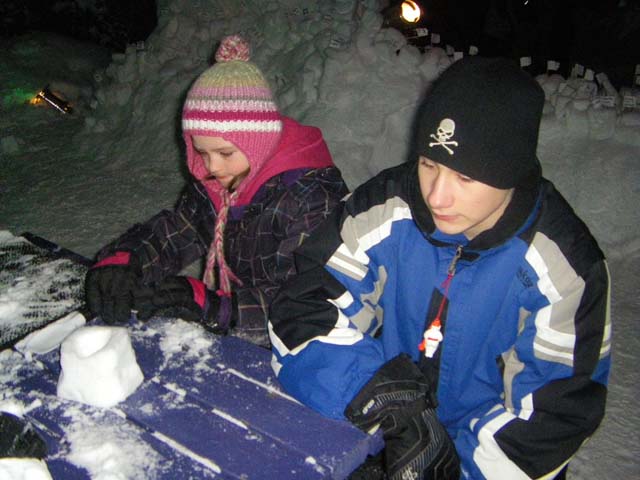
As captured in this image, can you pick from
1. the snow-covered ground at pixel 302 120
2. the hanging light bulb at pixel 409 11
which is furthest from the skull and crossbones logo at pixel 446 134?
the hanging light bulb at pixel 409 11

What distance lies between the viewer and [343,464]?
1.40 m

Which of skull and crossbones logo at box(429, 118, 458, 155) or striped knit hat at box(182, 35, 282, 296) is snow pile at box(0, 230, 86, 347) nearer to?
striped knit hat at box(182, 35, 282, 296)

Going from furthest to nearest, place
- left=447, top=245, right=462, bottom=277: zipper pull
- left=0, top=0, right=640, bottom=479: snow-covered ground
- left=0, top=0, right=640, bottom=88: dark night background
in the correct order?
left=0, top=0, right=640, bottom=88: dark night background < left=0, top=0, right=640, bottom=479: snow-covered ground < left=447, top=245, right=462, bottom=277: zipper pull

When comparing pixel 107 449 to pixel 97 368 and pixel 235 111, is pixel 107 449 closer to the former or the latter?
pixel 97 368

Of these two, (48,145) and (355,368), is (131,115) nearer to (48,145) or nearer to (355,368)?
(48,145)

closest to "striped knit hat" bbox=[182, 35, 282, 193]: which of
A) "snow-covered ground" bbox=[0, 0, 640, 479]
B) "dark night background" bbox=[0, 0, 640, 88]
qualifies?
"snow-covered ground" bbox=[0, 0, 640, 479]

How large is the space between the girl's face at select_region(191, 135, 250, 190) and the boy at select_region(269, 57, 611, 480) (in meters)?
0.66

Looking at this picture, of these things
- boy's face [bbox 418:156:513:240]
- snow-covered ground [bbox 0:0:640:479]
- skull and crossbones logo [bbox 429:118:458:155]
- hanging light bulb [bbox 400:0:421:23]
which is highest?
hanging light bulb [bbox 400:0:421:23]

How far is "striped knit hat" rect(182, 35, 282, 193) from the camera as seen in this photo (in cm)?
220

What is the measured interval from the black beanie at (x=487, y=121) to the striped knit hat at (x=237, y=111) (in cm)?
98

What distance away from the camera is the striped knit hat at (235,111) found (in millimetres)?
2201

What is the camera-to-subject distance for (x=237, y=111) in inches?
86.7

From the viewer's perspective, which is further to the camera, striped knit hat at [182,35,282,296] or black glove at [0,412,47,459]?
striped knit hat at [182,35,282,296]

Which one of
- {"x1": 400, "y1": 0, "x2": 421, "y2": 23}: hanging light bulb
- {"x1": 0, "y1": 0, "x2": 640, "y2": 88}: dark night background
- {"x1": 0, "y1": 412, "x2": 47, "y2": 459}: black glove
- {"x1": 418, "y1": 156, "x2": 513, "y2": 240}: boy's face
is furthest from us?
{"x1": 0, "y1": 0, "x2": 640, "y2": 88}: dark night background
